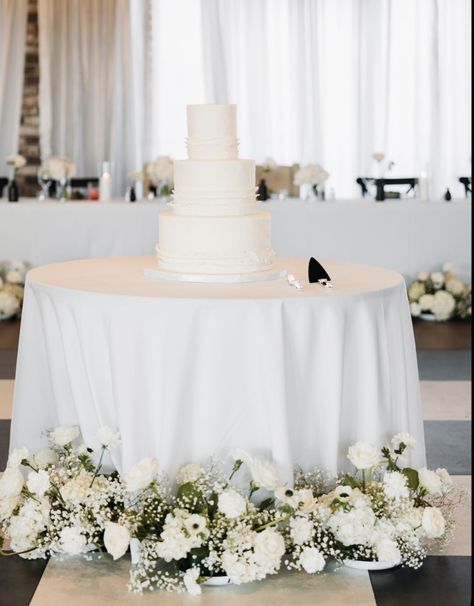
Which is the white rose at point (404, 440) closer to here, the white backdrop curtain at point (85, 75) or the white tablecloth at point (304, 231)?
the white tablecloth at point (304, 231)

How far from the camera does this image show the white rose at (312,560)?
2903mm

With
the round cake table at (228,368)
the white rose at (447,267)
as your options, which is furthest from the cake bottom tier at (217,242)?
the white rose at (447,267)

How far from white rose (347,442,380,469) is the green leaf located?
0.15m

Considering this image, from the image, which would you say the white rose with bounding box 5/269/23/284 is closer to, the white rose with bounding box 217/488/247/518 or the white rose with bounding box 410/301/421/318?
the white rose with bounding box 410/301/421/318

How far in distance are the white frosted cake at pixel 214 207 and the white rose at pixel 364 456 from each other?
720 mm

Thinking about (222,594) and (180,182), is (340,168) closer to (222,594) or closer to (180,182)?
(180,182)

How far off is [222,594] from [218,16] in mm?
7420

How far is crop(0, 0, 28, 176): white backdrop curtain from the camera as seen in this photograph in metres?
9.04

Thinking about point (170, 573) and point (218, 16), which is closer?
point (170, 573)

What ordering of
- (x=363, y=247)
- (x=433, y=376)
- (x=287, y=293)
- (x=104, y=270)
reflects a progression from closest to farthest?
1. (x=287, y=293)
2. (x=104, y=270)
3. (x=433, y=376)
4. (x=363, y=247)

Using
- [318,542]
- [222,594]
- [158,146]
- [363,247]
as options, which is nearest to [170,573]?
[222,594]

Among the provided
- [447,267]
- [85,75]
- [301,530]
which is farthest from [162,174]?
[301,530]

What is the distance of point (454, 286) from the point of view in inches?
272

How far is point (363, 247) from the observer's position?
7059 millimetres
